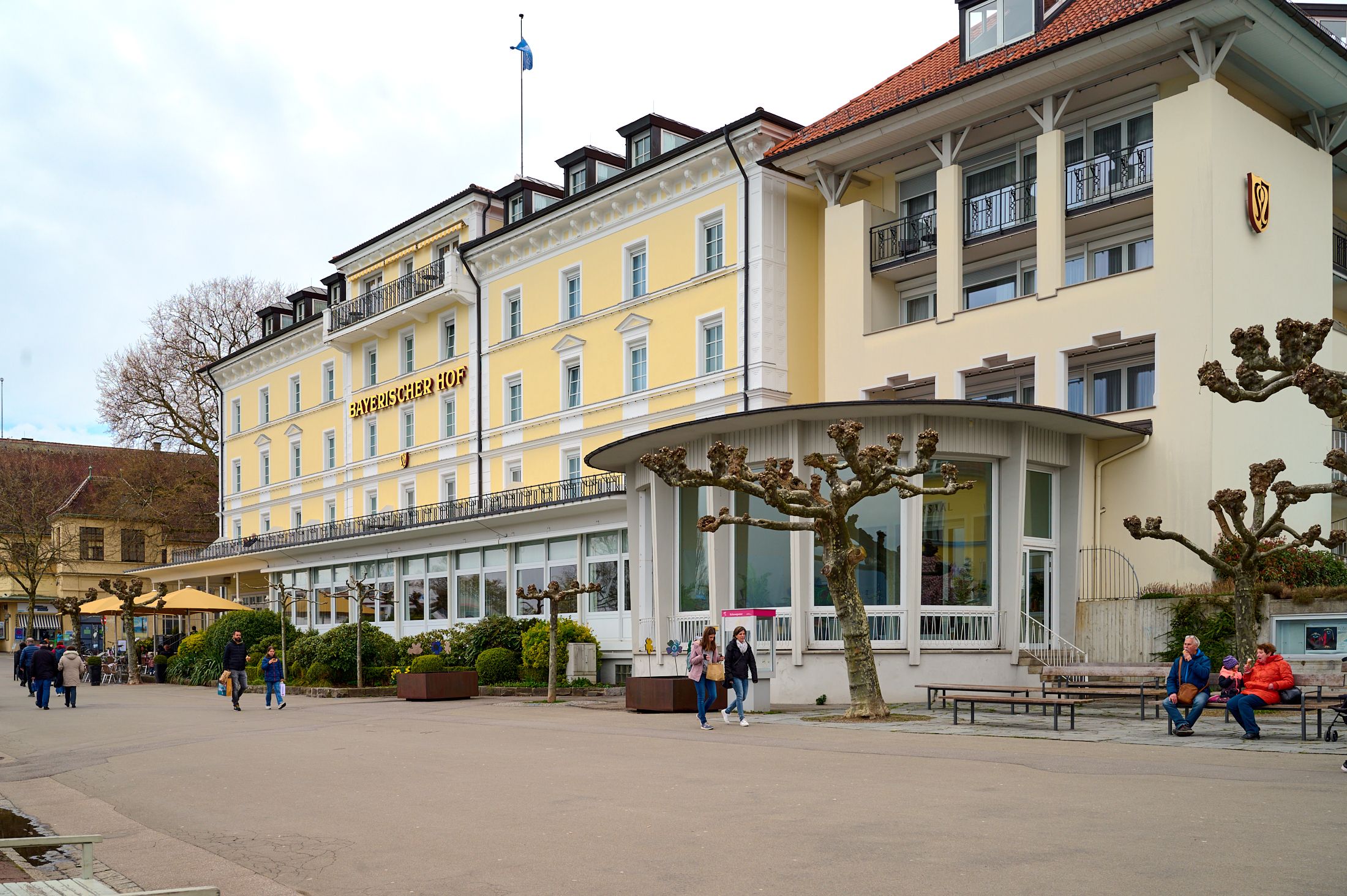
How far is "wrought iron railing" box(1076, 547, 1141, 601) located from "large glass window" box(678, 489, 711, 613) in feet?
24.5

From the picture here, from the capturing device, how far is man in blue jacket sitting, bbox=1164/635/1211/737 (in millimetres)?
15500

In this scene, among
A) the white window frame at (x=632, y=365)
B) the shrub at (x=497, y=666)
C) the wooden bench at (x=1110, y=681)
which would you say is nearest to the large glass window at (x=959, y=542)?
the wooden bench at (x=1110, y=681)

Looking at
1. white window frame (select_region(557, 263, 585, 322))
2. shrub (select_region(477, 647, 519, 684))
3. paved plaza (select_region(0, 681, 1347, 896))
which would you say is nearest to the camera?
paved plaza (select_region(0, 681, 1347, 896))

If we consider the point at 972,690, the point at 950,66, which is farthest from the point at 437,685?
the point at 950,66

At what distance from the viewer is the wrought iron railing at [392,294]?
43844 millimetres

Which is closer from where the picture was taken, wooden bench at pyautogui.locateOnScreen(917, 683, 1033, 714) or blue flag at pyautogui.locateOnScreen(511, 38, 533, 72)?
wooden bench at pyautogui.locateOnScreen(917, 683, 1033, 714)

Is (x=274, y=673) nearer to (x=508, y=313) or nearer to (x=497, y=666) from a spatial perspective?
(x=497, y=666)

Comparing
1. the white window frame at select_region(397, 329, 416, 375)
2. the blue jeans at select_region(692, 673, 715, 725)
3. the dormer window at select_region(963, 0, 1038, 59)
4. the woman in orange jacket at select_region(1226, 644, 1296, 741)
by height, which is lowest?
the blue jeans at select_region(692, 673, 715, 725)

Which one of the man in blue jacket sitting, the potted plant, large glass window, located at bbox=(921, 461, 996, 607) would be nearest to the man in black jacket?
the potted plant

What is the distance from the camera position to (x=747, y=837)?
8898mm

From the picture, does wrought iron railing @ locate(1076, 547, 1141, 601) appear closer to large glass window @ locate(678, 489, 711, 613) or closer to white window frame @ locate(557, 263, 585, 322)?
large glass window @ locate(678, 489, 711, 613)

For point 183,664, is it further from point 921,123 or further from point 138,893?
point 138,893

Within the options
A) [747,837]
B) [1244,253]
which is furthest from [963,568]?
[747,837]

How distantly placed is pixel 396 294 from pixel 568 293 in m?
10.4
